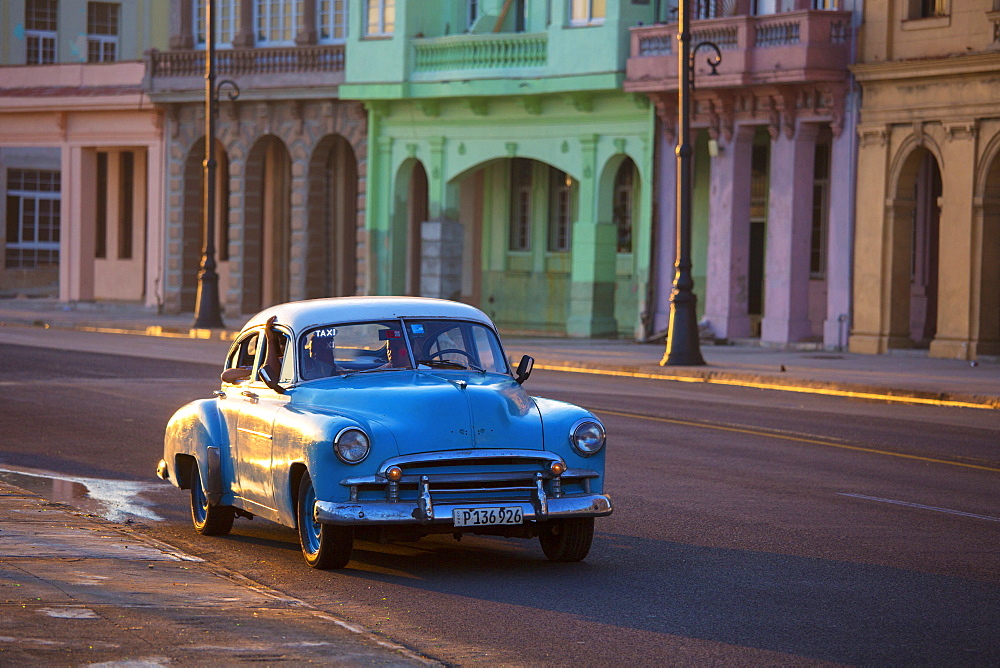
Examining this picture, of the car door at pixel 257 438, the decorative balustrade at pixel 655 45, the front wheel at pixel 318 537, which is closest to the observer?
the front wheel at pixel 318 537

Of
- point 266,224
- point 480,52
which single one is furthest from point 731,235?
point 266,224

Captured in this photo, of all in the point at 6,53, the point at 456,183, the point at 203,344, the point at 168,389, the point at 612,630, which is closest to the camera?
the point at 612,630

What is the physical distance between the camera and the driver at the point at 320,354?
33.9 ft

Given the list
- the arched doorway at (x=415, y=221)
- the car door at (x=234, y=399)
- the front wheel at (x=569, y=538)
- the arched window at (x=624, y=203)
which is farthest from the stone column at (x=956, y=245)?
the front wheel at (x=569, y=538)

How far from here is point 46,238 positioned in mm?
57062

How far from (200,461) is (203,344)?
24.0 meters

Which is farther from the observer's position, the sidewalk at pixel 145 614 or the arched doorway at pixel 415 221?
the arched doorway at pixel 415 221

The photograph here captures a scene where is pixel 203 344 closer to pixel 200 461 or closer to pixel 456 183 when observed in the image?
pixel 456 183

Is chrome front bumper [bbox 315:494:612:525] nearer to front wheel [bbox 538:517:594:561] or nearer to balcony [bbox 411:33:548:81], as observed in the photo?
front wheel [bbox 538:517:594:561]

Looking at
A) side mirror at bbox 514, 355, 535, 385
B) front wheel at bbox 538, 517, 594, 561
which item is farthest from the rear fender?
front wheel at bbox 538, 517, 594, 561

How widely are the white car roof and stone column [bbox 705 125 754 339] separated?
25.6 m

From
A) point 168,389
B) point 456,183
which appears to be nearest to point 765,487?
point 168,389

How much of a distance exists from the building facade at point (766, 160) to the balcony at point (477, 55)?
3.18 metres

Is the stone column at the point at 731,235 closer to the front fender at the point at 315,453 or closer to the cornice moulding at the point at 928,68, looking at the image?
the cornice moulding at the point at 928,68
